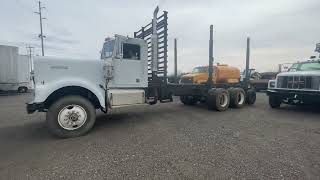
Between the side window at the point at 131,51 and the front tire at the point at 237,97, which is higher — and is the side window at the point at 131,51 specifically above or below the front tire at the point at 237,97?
above

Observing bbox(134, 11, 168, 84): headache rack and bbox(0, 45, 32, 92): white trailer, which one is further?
bbox(0, 45, 32, 92): white trailer

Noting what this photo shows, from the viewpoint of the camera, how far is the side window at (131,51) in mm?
6912

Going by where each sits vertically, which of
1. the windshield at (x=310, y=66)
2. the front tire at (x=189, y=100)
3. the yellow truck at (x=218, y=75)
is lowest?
the front tire at (x=189, y=100)

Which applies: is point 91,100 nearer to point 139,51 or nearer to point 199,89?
point 139,51

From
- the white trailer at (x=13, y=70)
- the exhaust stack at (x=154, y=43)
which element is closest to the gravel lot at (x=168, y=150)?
the exhaust stack at (x=154, y=43)

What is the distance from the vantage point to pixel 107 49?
7117 millimetres

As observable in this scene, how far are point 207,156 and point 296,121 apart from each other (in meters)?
4.66

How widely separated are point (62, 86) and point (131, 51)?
7.29 ft

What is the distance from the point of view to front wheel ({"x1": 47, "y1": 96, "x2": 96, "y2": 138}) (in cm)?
569

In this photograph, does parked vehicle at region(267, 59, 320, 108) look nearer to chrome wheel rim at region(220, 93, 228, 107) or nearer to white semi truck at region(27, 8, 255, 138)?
chrome wheel rim at region(220, 93, 228, 107)

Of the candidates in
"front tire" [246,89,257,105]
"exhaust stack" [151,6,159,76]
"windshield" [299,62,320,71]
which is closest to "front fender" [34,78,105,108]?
"exhaust stack" [151,6,159,76]

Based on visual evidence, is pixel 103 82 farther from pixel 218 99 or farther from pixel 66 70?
pixel 218 99

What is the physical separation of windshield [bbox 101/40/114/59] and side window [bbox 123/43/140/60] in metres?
0.39

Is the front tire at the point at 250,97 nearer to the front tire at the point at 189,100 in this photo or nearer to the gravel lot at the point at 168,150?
the front tire at the point at 189,100
